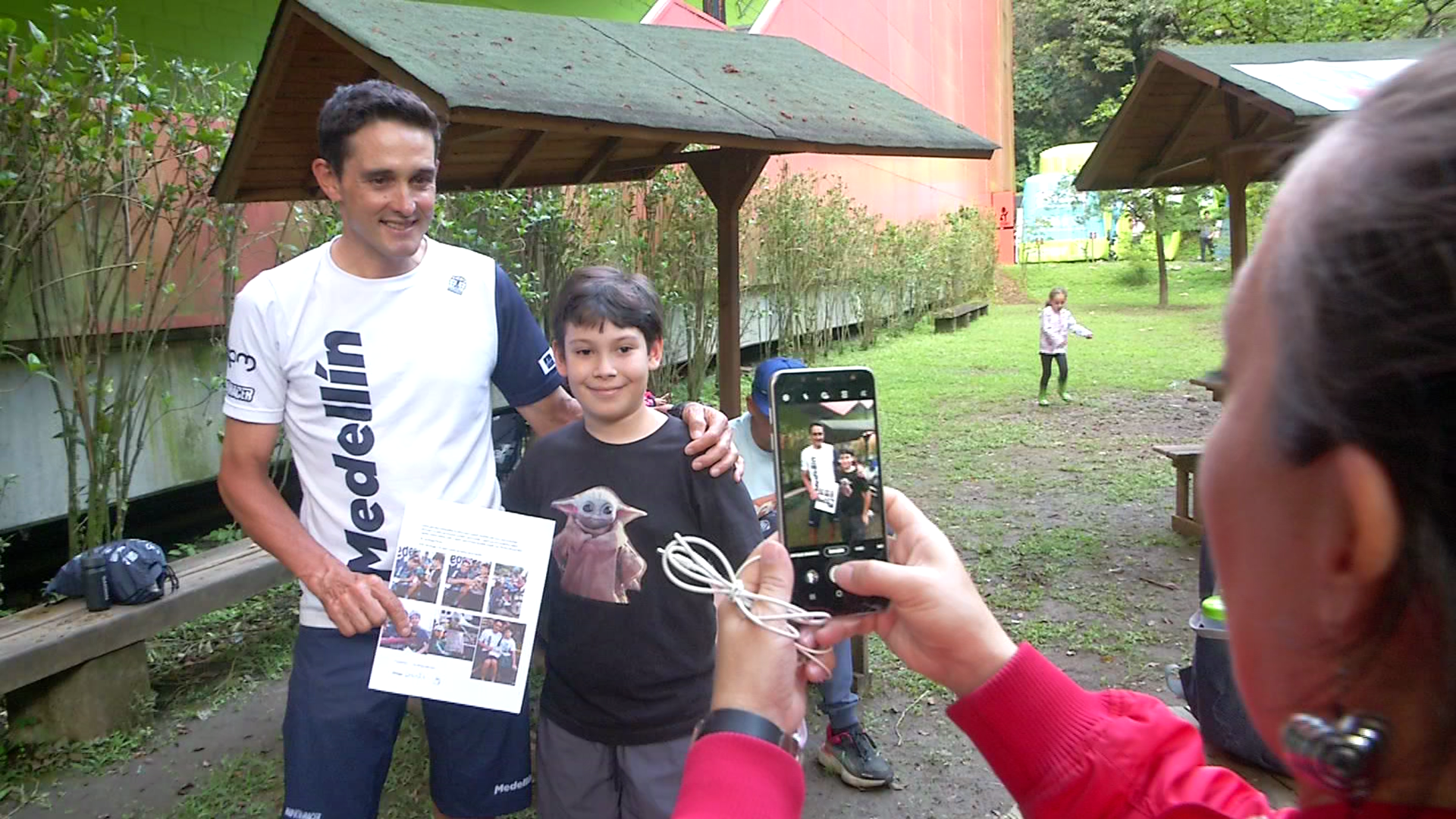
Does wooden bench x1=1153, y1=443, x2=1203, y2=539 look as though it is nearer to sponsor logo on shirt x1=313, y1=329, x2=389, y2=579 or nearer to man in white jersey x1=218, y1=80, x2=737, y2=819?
man in white jersey x1=218, y1=80, x2=737, y2=819

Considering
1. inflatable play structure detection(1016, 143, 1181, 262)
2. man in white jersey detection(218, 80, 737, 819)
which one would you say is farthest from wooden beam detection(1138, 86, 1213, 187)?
inflatable play structure detection(1016, 143, 1181, 262)

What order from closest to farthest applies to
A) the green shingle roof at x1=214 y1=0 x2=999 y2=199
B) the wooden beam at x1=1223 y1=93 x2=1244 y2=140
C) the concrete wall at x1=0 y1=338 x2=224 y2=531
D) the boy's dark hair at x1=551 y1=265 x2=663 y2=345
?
1. the boy's dark hair at x1=551 y1=265 x2=663 y2=345
2. the green shingle roof at x1=214 y1=0 x2=999 y2=199
3. the concrete wall at x1=0 y1=338 x2=224 y2=531
4. the wooden beam at x1=1223 y1=93 x2=1244 y2=140

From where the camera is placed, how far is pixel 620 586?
2.44 m

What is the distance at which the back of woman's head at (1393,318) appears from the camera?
562 mm

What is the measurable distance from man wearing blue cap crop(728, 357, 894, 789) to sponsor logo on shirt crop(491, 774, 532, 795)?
4.26 ft

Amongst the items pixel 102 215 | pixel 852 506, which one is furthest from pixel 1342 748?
pixel 102 215

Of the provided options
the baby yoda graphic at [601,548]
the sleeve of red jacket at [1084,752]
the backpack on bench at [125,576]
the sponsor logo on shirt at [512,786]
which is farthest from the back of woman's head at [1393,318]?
the backpack on bench at [125,576]

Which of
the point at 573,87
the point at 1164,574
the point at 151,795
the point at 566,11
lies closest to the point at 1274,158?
the point at 573,87

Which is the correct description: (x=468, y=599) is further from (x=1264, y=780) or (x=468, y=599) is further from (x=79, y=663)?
(x=79, y=663)

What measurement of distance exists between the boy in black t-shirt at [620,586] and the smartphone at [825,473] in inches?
32.4

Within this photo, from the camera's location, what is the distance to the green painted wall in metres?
5.18

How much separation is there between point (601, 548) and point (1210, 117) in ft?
24.4

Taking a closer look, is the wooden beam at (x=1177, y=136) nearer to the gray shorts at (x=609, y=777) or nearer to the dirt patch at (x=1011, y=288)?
the gray shorts at (x=609, y=777)

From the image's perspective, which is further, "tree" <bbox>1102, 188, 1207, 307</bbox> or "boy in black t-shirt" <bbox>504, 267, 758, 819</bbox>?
"tree" <bbox>1102, 188, 1207, 307</bbox>
